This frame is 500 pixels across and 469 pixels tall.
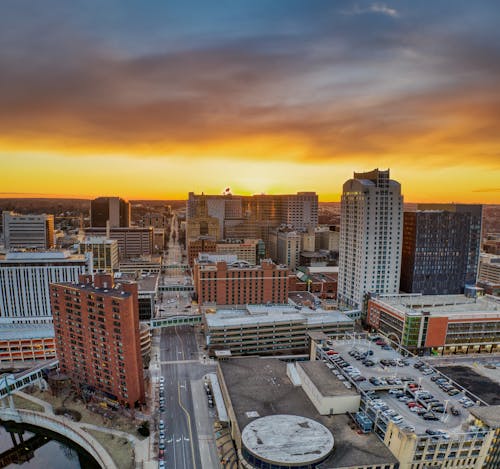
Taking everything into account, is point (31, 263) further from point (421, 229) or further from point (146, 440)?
point (421, 229)

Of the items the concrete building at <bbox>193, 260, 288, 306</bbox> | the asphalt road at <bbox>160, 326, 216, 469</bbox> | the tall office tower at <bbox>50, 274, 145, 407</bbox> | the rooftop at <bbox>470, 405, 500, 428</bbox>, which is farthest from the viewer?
the concrete building at <bbox>193, 260, 288, 306</bbox>

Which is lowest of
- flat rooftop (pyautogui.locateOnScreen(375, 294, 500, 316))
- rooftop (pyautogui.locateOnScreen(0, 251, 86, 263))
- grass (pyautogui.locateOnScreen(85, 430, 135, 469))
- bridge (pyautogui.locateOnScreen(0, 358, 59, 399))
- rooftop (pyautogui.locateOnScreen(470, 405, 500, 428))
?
grass (pyautogui.locateOnScreen(85, 430, 135, 469))

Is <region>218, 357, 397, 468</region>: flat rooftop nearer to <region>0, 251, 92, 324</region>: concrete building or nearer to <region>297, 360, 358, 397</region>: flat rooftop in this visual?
<region>297, 360, 358, 397</region>: flat rooftop

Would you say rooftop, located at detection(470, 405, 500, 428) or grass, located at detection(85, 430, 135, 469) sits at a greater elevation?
rooftop, located at detection(470, 405, 500, 428)

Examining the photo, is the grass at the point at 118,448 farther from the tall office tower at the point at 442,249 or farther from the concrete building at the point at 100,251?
the tall office tower at the point at 442,249

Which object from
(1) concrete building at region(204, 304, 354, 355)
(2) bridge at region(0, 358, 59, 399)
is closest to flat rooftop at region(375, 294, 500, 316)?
(1) concrete building at region(204, 304, 354, 355)

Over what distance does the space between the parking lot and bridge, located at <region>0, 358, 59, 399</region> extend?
2690 inches

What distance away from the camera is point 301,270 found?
19738 cm

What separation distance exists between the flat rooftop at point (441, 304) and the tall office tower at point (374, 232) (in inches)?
376

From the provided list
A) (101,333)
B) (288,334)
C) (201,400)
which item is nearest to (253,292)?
(288,334)

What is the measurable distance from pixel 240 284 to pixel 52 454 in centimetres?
8121

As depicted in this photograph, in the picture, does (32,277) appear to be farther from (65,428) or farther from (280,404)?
(280,404)

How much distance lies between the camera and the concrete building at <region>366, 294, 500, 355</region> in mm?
113000

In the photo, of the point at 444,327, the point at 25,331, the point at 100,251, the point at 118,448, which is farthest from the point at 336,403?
the point at 100,251
